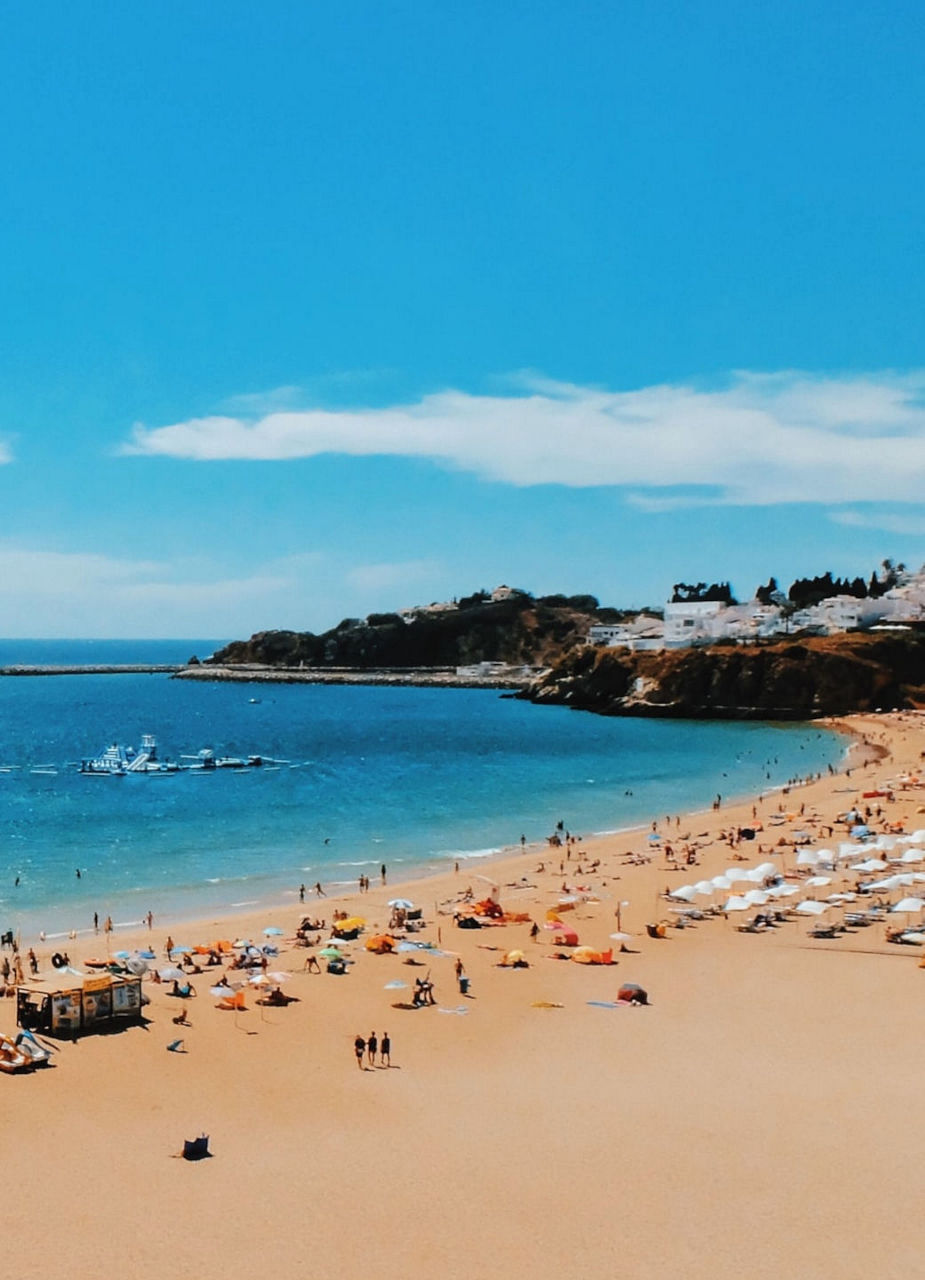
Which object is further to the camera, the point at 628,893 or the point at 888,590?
the point at 888,590

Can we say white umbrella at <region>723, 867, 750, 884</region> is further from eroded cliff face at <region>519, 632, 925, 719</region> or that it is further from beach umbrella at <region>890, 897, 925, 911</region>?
eroded cliff face at <region>519, 632, 925, 719</region>

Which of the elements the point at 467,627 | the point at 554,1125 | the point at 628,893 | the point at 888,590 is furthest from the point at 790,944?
the point at 467,627

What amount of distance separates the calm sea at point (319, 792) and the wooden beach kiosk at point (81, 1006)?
10641mm

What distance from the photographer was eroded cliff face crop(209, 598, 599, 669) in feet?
595

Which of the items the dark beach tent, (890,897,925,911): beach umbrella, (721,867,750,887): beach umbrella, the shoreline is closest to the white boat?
the shoreline

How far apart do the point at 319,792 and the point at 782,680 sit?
193 feet

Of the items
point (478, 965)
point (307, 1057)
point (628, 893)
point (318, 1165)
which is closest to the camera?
point (318, 1165)

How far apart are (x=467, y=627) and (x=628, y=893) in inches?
5991

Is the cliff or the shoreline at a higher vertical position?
the cliff

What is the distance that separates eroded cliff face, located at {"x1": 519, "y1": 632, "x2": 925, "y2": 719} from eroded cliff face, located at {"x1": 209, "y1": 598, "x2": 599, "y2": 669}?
6668cm

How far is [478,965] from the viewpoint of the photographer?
25734mm

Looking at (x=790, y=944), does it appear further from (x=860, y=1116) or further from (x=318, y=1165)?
(x=318, y=1165)

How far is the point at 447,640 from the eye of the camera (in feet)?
606

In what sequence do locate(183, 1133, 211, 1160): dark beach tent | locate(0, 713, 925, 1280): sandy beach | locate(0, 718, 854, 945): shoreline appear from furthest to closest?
locate(0, 718, 854, 945): shoreline < locate(183, 1133, 211, 1160): dark beach tent < locate(0, 713, 925, 1280): sandy beach
